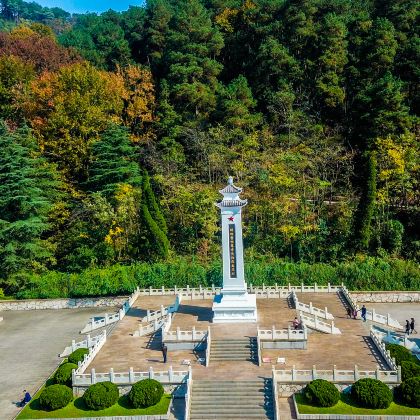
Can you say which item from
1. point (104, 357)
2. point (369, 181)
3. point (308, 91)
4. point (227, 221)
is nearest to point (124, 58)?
point (308, 91)

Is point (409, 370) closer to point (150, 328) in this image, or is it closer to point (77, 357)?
point (150, 328)

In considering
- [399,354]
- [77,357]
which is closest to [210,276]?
[77,357]

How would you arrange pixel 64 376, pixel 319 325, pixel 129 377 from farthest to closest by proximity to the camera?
1. pixel 319 325
2. pixel 64 376
3. pixel 129 377

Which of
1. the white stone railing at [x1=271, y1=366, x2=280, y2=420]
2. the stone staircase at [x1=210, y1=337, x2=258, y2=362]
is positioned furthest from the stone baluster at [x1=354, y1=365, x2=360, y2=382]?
the stone staircase at [x1=210, y1=337, x2=258, y2=362]

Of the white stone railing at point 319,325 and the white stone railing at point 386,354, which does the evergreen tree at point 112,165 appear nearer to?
the white stone railing at point 319,325

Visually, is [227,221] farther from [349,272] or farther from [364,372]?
[349,272]

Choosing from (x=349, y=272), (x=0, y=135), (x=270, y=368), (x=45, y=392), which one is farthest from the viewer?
(x=0, y=135)
